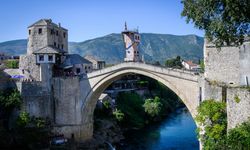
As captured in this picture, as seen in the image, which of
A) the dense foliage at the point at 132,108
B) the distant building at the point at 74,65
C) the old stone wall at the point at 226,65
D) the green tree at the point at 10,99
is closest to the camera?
the old stone wall at the point at 226,65

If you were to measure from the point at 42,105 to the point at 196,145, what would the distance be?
48.9 feet

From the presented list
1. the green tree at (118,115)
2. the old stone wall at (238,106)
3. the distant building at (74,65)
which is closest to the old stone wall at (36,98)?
the distant building at (74,65)

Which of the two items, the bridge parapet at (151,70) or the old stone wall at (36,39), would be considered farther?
the old stone wall at (36,39)

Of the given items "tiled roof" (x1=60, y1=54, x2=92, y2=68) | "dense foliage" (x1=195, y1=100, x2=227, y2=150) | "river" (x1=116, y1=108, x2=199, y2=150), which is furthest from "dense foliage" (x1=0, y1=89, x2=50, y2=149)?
"dense foliage" (x1=195, y1=100, x2=227, y2=150)

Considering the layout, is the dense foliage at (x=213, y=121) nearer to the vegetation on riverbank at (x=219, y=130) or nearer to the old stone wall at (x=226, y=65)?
the vegetation on riverbank at (x=219, y=130)

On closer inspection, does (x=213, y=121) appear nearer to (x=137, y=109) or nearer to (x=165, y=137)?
(x=165, y=137)

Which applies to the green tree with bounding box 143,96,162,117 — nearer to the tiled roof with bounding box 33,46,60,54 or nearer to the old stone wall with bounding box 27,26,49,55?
the old stone wall with bounding box 27,26,49,55

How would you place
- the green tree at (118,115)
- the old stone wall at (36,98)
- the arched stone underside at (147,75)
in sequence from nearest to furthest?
the arched stone underside at (147,75), the old stone wall at (36,98), the green tree at (118,115)

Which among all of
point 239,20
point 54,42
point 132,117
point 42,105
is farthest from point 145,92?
point 239,20

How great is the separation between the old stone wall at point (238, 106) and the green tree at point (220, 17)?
8.66ft

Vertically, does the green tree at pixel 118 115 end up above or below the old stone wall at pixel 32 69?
below

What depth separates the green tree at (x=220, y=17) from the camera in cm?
1602

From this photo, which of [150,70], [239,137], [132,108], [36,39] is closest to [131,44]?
[132,108]

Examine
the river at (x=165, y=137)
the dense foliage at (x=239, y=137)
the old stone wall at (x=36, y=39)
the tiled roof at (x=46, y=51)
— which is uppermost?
the old stone wall at (x=36, y=39)
